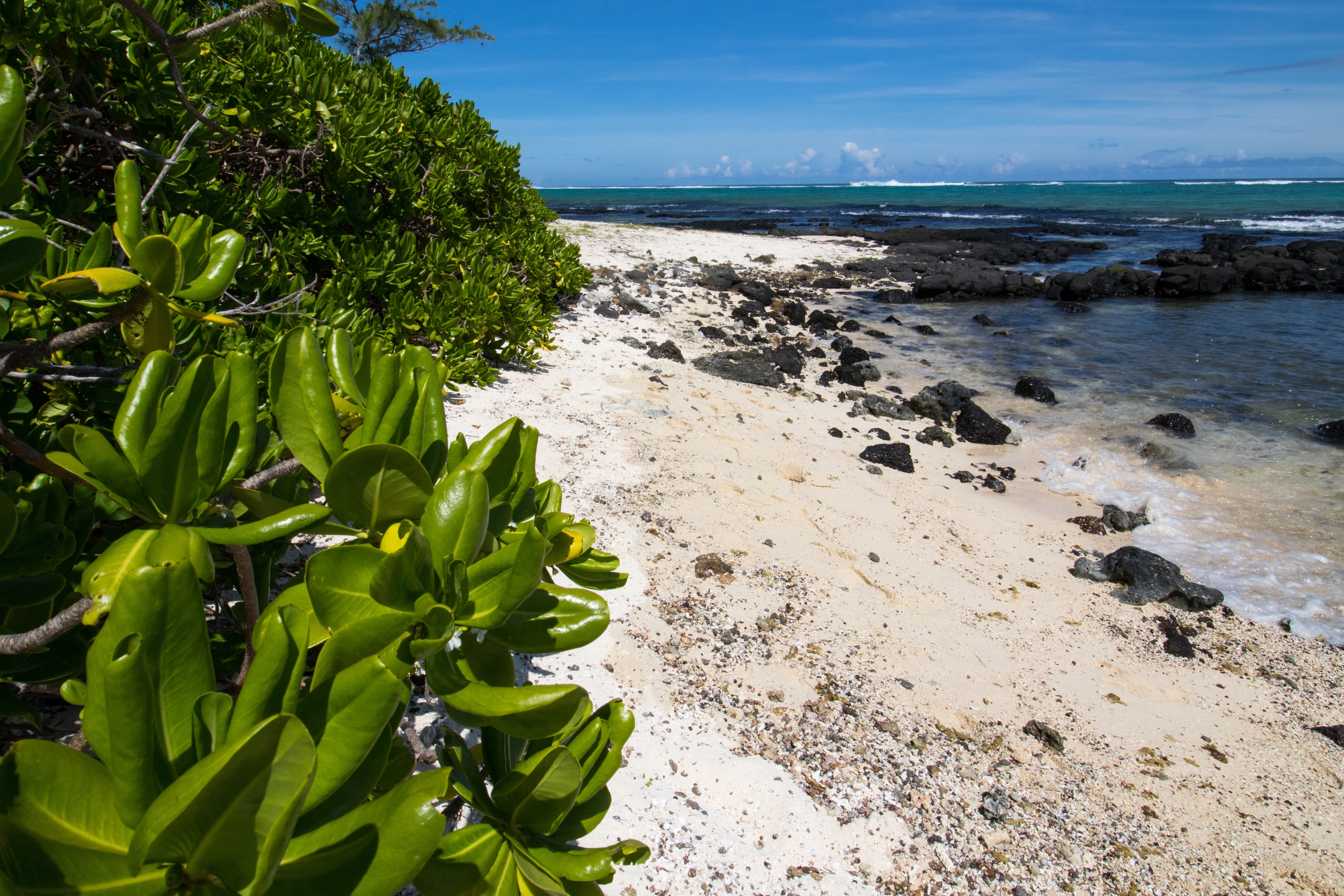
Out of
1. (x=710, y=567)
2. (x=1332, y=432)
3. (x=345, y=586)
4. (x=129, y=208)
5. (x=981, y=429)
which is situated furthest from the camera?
(x=1332, y=432)

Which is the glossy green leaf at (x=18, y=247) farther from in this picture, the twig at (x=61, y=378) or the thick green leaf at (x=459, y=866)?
the thick green leaf at (x=459, y=866)

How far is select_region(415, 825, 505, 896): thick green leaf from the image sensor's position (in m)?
0.89

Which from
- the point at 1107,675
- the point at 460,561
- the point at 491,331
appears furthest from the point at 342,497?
the point at 491,331

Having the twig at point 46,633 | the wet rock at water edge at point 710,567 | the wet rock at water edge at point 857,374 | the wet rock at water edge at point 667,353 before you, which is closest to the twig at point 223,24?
the twig at point 46,633

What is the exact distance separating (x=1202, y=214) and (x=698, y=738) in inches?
2331

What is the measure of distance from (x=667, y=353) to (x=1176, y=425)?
19.5 ft

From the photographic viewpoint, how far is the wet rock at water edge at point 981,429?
7.26 metres

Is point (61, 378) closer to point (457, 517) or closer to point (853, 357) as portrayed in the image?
point (457, 517)

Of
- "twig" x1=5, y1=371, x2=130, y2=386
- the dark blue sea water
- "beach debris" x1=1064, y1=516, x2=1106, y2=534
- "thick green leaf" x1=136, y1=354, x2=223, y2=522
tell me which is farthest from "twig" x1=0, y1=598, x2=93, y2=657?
"beach debris" x1=1064, y1=516, x2=1106, y2=534

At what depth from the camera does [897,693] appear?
117 inches

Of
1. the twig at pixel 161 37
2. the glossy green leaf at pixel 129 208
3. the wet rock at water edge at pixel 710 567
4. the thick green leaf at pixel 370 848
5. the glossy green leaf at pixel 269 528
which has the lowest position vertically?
the wet rock at water edge at pixel 710 567

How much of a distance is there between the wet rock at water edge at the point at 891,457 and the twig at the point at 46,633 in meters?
5.65

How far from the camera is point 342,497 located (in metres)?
0.90

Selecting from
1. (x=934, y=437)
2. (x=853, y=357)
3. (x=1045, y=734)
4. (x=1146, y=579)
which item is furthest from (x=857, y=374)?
(x=1045, y=734)
